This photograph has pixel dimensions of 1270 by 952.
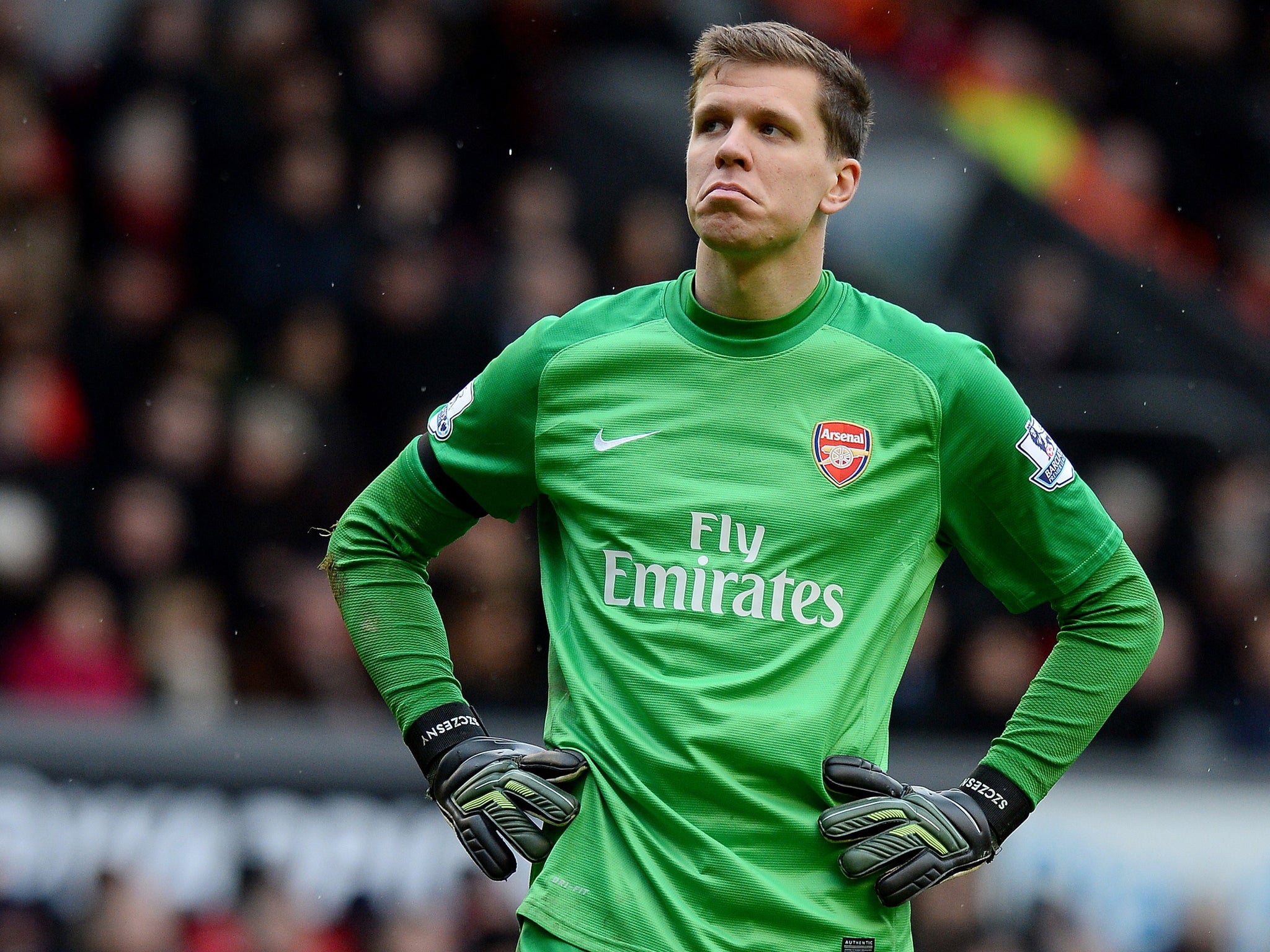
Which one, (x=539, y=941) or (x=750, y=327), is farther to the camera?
(x=750, y=327)

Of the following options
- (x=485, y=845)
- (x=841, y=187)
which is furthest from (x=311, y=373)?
(x=485, y=845)

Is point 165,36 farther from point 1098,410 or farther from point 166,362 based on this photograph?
point 1098,410

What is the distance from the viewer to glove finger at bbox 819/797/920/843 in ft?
11.9

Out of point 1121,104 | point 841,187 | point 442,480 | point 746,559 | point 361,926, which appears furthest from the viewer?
point 1121,104

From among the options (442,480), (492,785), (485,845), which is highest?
(442,480)

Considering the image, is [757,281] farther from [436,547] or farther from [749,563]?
[436,547]

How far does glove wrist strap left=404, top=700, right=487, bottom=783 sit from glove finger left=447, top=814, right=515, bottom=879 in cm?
18

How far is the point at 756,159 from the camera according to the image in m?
3.77

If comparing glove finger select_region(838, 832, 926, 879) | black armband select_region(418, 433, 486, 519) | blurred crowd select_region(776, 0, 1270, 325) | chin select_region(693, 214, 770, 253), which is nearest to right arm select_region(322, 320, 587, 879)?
black armband select_region(418, 433, 486, 519)

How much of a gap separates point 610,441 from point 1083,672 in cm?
105

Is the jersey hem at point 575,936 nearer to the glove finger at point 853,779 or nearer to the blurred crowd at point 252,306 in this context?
the glove finger at point 853,779

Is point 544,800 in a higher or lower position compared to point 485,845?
higher

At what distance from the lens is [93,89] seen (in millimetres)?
10023

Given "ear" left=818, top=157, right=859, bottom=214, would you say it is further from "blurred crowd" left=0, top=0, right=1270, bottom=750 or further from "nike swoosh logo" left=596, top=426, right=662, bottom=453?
"blurred crowd" left=0, top=0, right=1270, bottom=750
